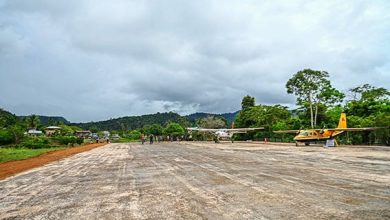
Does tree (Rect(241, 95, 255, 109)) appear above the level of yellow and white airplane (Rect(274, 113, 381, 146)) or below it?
above

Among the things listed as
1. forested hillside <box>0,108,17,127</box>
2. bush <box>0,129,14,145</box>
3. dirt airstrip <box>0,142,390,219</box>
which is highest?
forested hillside <box>0,108,17,127</box>

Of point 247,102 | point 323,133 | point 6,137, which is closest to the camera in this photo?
point 323,133

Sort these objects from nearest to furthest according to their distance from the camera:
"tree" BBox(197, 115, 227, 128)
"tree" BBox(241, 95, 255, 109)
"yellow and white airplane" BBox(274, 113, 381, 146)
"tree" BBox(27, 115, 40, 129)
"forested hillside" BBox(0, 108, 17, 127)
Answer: "yellow and white airplane" BBox(274, 113, 381, 146)
"forested hillside" BBox(0, 108, 17, 127)
"tree" BBox(241, 95, 255, 109)
"tree" BBox(197, 115, 227, 128)
"tree" BBox(27, 115, 40, 129)

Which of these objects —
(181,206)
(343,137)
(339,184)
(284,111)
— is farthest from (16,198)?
(284,111)

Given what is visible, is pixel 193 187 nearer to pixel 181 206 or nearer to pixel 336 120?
pixel 181 206

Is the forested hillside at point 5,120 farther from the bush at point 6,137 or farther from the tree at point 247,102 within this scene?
the tree at point 247,102

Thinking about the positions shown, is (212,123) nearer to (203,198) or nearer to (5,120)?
(5,120)

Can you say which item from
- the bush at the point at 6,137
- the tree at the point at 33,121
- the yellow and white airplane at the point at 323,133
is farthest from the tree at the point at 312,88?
the tree at the point at 33,121

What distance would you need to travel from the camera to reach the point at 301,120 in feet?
203

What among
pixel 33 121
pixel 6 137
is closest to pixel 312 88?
pixel 6 137

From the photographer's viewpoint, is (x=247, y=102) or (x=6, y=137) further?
(x=247, y=102)

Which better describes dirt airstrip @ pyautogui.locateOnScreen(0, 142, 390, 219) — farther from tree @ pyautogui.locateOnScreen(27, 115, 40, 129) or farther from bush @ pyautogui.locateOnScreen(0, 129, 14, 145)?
tree @ pyautogui.locateOnScreen(27, 115, 40, 129)

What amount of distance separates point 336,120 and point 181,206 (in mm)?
57698

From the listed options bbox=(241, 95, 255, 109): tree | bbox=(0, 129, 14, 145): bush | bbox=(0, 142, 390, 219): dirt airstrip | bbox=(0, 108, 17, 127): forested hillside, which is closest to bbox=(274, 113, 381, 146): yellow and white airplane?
bbox=(0, 142, 390, 219): dirt airstrip
